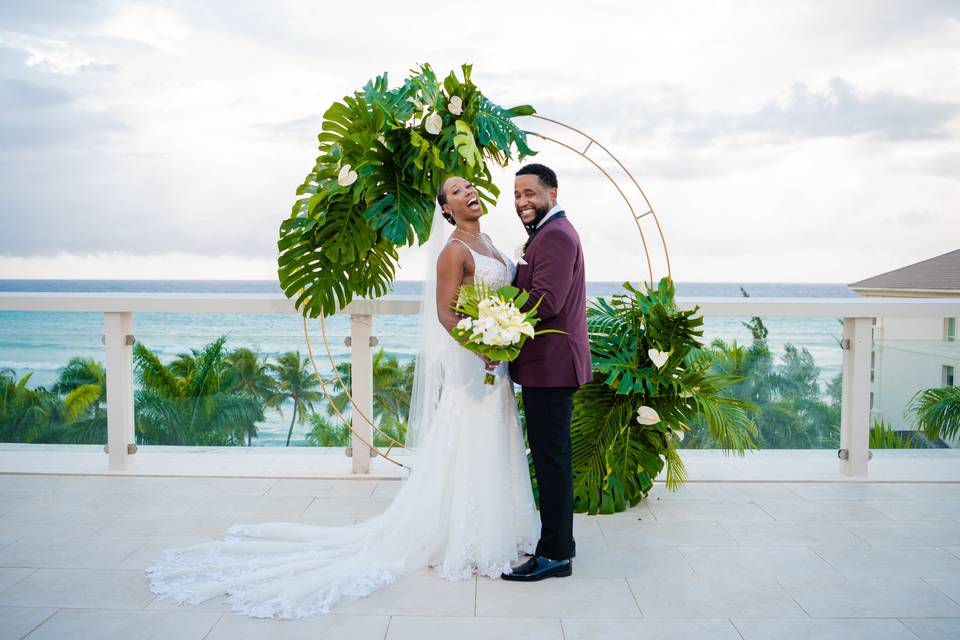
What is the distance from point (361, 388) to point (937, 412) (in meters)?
3.67

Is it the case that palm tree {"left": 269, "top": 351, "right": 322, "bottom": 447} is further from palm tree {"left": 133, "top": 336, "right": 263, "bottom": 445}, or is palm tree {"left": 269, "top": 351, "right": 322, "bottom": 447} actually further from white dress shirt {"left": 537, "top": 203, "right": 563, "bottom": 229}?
white dress shirt {"left": 537, "top": 203, "right": 563, "bottom": 229}

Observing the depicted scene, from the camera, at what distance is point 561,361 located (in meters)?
3.16

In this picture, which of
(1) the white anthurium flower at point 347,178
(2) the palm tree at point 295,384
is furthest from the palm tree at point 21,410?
(1) the white anthurium flower at point 347,178

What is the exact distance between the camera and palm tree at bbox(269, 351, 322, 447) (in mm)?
4867

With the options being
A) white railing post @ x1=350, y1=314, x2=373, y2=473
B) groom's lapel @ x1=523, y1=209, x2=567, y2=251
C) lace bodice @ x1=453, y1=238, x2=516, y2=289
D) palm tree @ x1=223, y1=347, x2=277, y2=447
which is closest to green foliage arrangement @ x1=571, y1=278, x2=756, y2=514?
lace bodice @ x1=453, y1=238, x2=516, y2=289

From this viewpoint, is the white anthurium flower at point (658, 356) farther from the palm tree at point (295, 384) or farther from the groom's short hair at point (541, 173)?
the palm tree at point (295, 384)

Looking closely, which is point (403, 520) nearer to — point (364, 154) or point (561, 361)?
point (561, 361)

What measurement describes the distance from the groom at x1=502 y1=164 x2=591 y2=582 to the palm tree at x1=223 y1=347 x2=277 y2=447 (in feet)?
7.16

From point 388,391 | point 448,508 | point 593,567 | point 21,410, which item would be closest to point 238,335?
point 388,391

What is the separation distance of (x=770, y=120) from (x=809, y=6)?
49.3 ft

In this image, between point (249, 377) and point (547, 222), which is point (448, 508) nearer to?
point (547, 222)

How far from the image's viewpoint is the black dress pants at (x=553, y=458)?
10.6 feet

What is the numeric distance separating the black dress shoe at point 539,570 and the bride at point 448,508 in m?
0.06

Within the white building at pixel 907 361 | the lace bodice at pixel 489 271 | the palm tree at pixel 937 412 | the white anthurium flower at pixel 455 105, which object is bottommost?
the palm tree at pixel 937 412
